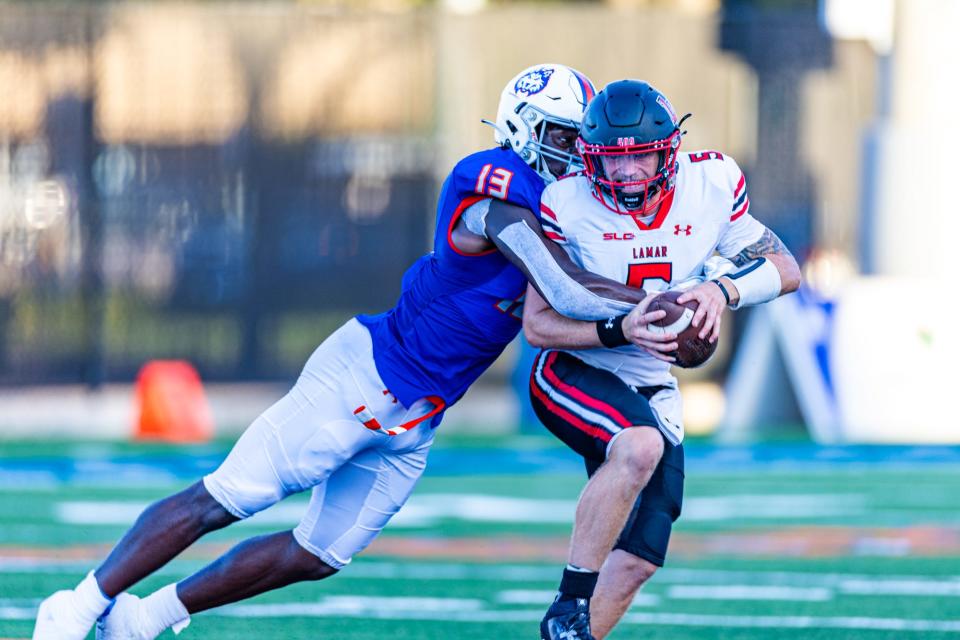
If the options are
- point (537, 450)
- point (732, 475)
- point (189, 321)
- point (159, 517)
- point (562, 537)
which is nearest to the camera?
point (159, 517)

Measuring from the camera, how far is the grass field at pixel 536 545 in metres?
6.04

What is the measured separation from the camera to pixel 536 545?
25.1 feet

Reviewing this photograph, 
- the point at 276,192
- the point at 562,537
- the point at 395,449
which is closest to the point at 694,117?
the point at 276,192

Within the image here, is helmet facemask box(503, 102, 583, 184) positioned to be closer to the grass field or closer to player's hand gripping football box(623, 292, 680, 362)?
player's hand gripping football box(623, 292, 680, 362)

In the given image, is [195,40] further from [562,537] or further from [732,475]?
[562,537]

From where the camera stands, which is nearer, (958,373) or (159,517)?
(159,517)

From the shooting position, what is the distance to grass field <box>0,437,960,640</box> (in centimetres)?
604

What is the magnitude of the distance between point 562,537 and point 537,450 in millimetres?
2997

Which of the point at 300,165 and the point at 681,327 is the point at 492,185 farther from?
the point at 300,165

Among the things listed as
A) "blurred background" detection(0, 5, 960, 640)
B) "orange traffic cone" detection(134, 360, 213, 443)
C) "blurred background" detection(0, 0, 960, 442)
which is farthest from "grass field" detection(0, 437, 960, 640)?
"blurred background" detection(0, 0, 960, 442)

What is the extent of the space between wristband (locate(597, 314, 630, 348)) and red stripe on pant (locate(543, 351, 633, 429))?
225mm

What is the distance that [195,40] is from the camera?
41.2 feet

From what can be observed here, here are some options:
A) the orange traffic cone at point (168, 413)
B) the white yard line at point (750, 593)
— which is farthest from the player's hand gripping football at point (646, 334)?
the orange traffic cone at point (168, 413)

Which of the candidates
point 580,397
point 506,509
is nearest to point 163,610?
point 580,397
